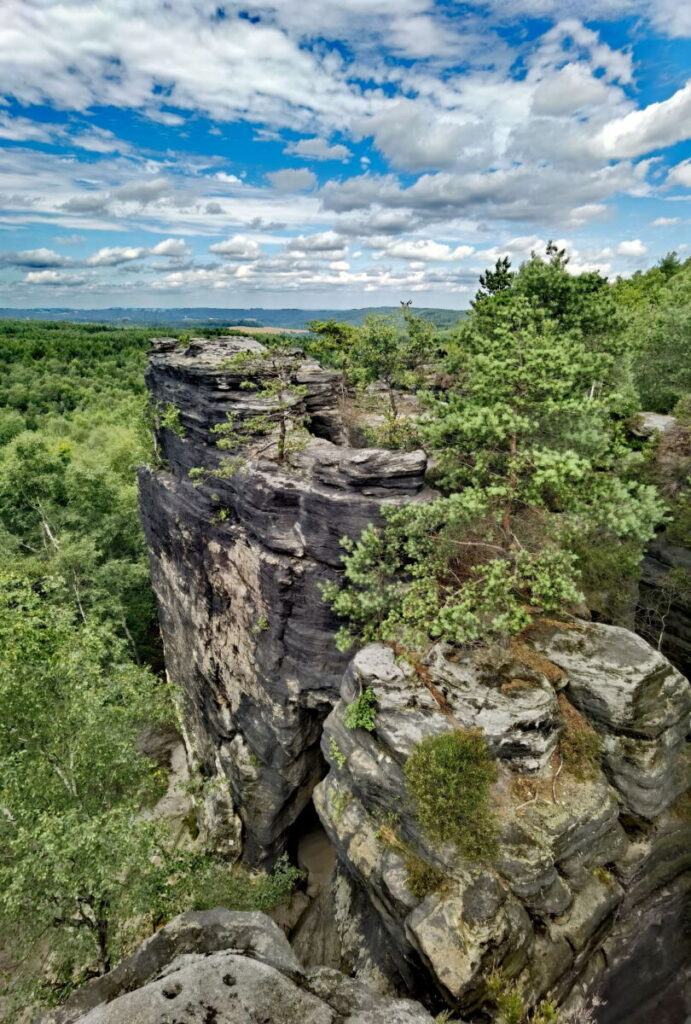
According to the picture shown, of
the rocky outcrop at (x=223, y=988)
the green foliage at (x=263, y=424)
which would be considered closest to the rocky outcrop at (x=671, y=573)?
the green foliage at (x=263, y=424)

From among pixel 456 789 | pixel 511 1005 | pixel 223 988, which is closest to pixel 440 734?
pixel 456 789

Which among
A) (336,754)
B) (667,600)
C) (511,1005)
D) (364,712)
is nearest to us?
(511,1005)

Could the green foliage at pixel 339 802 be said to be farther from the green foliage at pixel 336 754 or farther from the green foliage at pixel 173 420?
the green foliage at pixel 173 420

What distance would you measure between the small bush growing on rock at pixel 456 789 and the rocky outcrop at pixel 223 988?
10.5 ft

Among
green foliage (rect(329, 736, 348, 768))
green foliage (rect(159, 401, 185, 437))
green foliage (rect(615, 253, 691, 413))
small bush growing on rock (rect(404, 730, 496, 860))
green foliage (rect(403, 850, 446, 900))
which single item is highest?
green foliage (rect(615, 253, 691, 413))

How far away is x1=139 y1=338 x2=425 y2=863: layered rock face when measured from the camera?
Answer: 59.5 ft

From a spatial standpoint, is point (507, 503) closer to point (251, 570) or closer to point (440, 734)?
point (440, 734)

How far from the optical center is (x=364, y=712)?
14.4 metres

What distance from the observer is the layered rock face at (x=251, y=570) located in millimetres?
18141

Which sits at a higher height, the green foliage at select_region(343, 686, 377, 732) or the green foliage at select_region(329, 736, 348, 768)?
the green foliage at select_region(343, 686, 377, 732)

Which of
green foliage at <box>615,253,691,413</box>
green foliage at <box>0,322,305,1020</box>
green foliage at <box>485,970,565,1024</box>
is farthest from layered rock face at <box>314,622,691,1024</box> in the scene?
green foliage at <box>615,253,691,413</box>

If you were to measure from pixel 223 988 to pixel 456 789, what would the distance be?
20.2 ft

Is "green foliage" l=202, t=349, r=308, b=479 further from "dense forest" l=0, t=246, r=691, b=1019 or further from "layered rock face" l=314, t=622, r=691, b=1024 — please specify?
"layered rock face" l=314, t=622, r=691, b=1024

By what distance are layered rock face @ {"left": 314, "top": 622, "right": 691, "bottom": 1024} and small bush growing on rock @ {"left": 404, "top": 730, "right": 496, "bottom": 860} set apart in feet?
1.07
